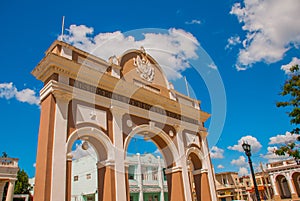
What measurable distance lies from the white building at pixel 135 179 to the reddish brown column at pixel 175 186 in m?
11.1

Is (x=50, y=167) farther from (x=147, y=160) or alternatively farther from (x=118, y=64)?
(x=147, y=160)

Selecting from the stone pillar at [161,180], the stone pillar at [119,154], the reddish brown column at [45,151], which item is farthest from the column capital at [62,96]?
the stone pillar at [161,180]

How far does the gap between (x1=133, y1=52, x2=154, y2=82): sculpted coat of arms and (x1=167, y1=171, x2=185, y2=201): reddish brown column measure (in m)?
5.43

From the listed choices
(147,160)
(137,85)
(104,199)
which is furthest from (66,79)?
(147,160)

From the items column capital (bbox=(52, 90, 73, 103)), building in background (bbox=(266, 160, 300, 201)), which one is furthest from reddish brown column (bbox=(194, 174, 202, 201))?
building in background (bbox=(266, 160, 300, 201))

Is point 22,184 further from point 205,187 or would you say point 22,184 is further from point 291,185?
point 291,185

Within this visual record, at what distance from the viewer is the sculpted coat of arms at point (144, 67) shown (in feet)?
44.6

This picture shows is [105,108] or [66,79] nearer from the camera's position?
[66,79]

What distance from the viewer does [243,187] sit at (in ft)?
140

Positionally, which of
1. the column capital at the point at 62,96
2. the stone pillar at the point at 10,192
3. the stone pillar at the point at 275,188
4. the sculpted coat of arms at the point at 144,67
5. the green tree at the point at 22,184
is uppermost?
the sculpted coat of arms at the point at 144,67

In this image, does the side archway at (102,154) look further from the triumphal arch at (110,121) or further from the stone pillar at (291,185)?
the stone pillar at (291,185)

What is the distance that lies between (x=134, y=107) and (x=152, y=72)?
10.8 feet

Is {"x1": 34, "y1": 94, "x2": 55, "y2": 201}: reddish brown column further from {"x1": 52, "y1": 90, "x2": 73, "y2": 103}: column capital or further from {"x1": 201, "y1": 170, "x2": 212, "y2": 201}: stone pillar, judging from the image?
{"x1": 201, "y1": 170, "x2": 212, "y2": 201}: stone pillar

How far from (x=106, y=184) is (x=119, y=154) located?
1.32m
